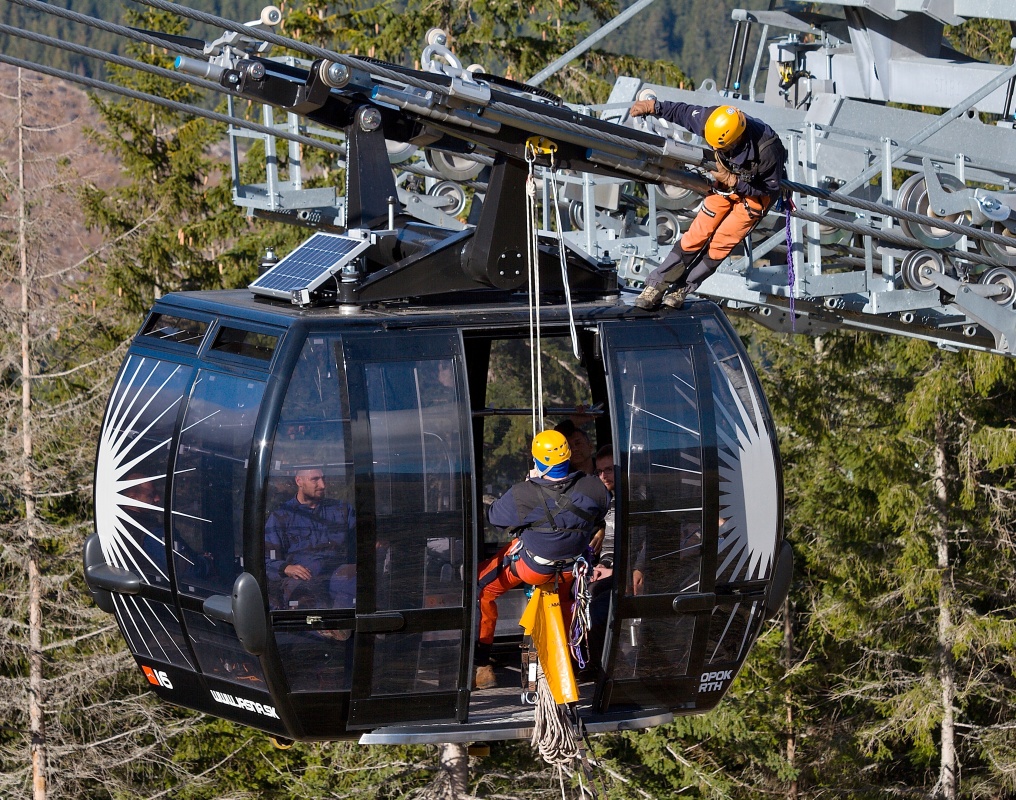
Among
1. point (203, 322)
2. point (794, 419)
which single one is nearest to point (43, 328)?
point (794, 419)

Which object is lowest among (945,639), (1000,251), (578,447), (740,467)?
(945,639)

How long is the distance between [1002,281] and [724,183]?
5.38 m

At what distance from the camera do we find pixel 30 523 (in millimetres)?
20062

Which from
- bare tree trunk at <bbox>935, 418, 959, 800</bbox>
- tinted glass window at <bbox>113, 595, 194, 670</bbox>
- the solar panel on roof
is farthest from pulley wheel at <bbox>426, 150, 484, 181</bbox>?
bare tree trunk at <bbox>935, 418, 959, 800</bbox>

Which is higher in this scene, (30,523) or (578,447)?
(578,447)

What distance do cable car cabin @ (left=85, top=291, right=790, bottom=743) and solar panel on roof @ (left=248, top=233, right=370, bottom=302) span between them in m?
0.13

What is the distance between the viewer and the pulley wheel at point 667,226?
516 inches

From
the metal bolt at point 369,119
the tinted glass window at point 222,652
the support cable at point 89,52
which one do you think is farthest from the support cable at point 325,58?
the tinted glass window at point 222,652

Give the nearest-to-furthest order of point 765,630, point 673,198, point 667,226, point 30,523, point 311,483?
point 311,483 → point 673,198 → point 667,226 → point 30,523 → point 765,630

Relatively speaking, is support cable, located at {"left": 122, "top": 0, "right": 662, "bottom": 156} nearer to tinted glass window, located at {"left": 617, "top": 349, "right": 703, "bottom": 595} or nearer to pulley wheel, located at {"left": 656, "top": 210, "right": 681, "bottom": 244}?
tinted glass window, located at {"left": 617, "top": 349, "right": 703, "bottom": 595}

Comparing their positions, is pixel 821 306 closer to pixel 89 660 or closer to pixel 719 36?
pixel 89 660

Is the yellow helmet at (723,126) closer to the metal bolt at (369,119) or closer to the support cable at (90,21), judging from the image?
the metal bolt at (369,119)

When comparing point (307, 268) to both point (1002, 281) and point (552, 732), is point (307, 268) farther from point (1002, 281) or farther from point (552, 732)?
point (1002, 281)

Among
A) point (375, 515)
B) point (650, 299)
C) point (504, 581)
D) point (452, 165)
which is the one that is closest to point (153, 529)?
point (375, 515)
